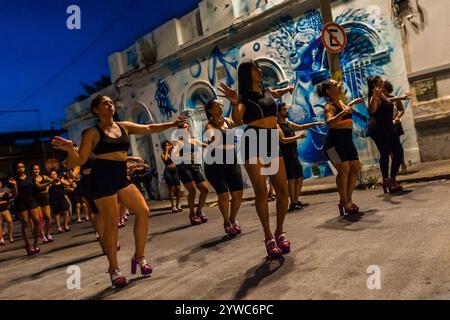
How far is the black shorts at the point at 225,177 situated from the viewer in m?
5.77

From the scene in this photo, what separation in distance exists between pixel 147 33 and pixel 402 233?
1411 centimetres

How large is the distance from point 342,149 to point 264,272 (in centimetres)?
257

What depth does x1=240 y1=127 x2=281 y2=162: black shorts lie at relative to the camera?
411cm

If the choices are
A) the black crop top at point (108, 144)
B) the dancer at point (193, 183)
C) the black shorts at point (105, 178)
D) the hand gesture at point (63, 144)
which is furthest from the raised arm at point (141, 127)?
the dancer at point (193, 183)

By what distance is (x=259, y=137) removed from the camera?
13.6 ft

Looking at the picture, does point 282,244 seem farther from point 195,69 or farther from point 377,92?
point 195,69

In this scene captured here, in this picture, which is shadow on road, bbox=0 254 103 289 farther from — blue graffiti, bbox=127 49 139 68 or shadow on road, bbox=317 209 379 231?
blue graffiti, bbox=127 49 139 68

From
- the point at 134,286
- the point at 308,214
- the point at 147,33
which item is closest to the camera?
the point at 134,286

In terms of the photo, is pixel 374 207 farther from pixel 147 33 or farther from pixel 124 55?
pixel 124 55

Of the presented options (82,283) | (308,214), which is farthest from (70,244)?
(308,214)

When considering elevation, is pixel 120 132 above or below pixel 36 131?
below

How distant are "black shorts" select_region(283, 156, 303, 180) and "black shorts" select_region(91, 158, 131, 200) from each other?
3.55 metres

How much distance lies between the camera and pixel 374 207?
5828 millimetres

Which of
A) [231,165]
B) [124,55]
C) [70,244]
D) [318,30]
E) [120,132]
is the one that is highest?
[124,55]
